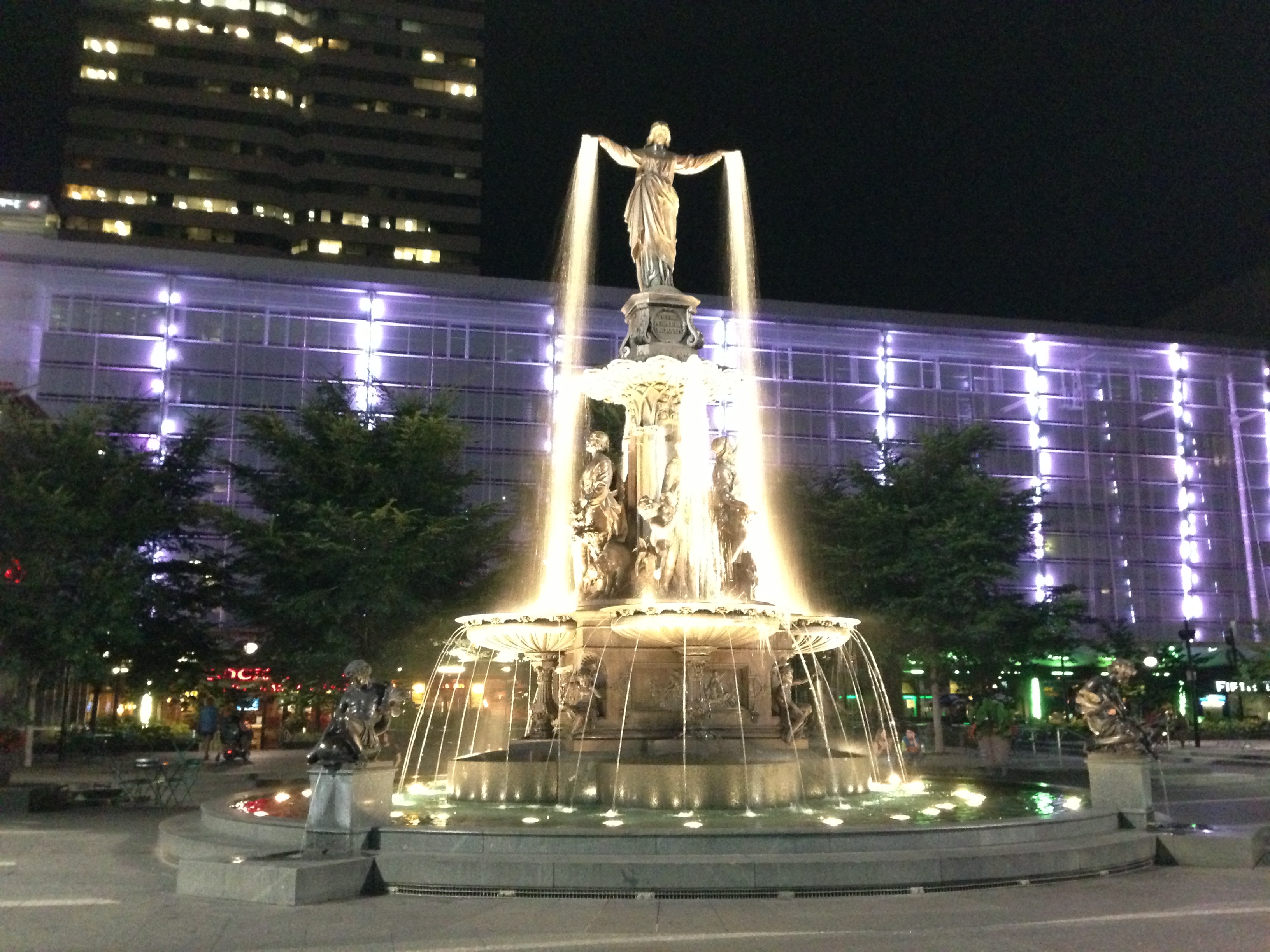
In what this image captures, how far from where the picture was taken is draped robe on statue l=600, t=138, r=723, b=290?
17.5 meters

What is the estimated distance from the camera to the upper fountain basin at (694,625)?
13.5 meters

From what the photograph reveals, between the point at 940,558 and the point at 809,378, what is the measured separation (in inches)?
1085

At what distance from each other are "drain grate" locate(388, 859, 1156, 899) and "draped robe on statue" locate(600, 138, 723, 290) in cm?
1031

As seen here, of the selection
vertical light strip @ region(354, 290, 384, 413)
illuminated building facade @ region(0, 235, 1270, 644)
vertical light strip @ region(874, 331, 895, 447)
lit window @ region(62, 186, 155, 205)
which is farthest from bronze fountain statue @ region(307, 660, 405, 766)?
lit window @ region(62, 186, 155, 205)

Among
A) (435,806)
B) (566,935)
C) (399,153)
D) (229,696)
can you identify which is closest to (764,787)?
(435,806)

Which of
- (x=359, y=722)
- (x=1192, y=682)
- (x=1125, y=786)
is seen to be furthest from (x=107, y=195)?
(x=1125, y=786)

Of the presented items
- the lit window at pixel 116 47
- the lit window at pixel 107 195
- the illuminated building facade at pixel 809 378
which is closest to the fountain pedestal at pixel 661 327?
the illuminated building facade at pixel 809 378

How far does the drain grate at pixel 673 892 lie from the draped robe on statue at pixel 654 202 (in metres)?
10.3

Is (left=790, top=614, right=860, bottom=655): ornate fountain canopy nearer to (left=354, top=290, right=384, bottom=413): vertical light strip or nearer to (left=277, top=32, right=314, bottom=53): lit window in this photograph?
(left=354, top=290, right=384, bottom=413): vertical light strip

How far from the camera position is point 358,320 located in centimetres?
5491

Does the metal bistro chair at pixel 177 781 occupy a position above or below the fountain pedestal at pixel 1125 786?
below

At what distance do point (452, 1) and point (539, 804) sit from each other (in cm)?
→ 10084

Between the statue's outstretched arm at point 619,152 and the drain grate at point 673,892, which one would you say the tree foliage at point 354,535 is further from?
the drain grate at point 673,892

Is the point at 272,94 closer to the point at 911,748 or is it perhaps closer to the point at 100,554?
the point at 100,554
